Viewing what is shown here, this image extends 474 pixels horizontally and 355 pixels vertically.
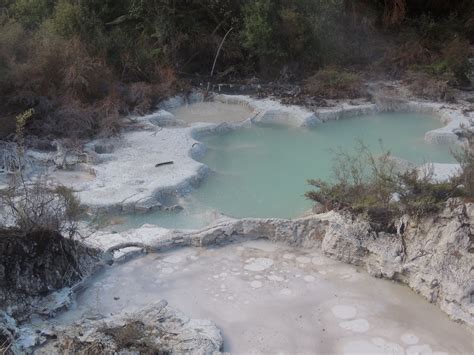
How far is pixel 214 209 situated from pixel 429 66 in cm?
772

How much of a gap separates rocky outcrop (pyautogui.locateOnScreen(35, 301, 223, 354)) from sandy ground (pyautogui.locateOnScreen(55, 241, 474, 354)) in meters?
0.24

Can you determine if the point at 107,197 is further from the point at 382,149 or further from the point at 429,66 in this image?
the point at 429,66

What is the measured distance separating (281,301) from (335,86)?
8003 millimetres

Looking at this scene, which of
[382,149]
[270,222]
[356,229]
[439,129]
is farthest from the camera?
[439,129]

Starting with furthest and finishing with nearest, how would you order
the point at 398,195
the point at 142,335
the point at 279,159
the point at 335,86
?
the point at 335,86 < the point at 279,159 < the point at 398,195 < the point at 142,335

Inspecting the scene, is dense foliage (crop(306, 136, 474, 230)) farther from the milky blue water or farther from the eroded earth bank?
the milky blue water

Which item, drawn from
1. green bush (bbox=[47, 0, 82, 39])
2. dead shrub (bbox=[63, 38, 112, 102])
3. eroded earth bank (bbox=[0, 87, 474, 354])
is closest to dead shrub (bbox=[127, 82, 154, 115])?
dead shrub (bbox=[63, 38, 112, 102])

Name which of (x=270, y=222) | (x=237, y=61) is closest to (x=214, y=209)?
(x=270, y=222)

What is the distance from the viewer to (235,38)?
1414cm

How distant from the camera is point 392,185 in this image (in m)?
6.38

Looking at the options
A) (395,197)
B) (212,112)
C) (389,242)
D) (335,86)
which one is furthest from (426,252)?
(335,86)

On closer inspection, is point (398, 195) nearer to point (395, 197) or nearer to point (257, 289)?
point (395, 197)

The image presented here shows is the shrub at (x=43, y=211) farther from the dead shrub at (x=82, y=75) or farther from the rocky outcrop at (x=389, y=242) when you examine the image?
the dead shrub at (x=82, y=75)

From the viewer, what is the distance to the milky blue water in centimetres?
795
